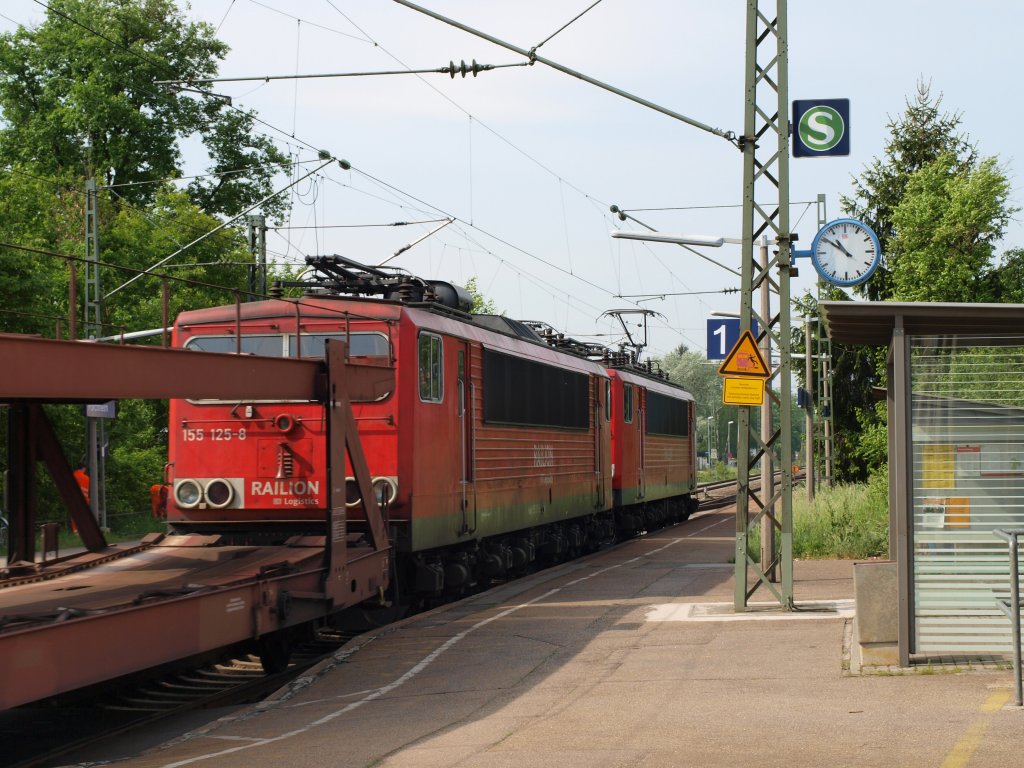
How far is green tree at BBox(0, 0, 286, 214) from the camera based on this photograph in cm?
4156

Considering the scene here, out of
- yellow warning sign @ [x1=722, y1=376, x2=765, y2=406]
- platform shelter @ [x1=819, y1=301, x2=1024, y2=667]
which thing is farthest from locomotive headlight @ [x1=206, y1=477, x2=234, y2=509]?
platform shelter @ [x1=819, y1=301, x2=1024, y2=667]

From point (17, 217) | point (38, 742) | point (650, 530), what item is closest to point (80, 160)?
point (17, 217)

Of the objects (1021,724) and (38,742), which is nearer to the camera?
(1021,724)

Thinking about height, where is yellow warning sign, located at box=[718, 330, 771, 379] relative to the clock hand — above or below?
below

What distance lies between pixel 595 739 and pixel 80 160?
38.2 meters

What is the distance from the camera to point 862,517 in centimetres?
2205

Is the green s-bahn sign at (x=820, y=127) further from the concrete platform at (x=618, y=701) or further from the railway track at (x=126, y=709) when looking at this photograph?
the railway track at (x=126, y=709)

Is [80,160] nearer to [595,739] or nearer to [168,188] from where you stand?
[168,188]

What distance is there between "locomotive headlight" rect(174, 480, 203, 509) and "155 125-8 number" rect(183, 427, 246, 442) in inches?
18.0

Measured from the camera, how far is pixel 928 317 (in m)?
9.78

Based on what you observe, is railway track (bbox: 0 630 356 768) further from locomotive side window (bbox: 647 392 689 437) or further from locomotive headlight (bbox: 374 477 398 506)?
locomotive side window (bbox: 647 392 689 437)

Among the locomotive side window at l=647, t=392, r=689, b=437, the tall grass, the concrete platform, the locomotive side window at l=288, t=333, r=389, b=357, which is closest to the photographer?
the concrete platform

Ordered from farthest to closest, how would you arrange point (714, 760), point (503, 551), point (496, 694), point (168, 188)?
point (168, 188) < point (503, 551) < point (496, 694) < point (714, 760)

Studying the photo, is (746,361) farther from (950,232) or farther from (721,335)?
(950,232)
